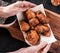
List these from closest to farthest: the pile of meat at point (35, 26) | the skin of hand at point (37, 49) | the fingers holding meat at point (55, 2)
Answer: the skin of hand at point (37, 49)
the pile of meat at point (35, 26)
the fingers holding meat at point (55, 2)

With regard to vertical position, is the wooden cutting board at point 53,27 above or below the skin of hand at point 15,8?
below

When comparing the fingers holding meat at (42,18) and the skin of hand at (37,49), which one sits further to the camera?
the fingers holding meat at (42,18)

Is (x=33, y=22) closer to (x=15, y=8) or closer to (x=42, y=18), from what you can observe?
(x=42, y=18)

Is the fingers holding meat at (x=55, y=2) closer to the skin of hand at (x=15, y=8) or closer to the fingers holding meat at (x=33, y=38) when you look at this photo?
the skin of hand at (x=15, y=8)

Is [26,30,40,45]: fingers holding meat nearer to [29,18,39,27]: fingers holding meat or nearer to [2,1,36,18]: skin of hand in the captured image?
[29,18,39,27]: fingers holding meat

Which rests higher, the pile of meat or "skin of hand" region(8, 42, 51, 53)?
the pile of meat

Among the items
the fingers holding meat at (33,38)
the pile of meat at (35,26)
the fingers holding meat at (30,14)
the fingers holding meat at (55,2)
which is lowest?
the fingers holding meat at (33,38)

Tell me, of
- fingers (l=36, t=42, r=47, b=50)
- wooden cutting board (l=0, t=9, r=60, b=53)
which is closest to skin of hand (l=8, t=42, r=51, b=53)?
fingers (l=36, t=42, r=47, b=50)

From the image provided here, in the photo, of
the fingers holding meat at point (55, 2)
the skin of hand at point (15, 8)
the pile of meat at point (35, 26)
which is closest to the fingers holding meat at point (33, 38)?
the pile of meat at point (35, 26)

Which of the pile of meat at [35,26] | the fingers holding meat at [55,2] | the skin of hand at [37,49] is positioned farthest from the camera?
the fingers holding meat at [55,2]
